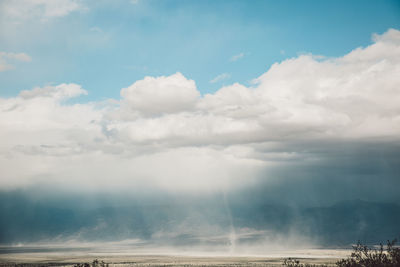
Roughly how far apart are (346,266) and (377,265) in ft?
16.2

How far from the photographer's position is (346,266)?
67500 mm

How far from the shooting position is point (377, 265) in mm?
64562

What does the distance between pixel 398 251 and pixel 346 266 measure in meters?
8.48

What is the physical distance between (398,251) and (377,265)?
4643mm

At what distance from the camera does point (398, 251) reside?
217 ft
